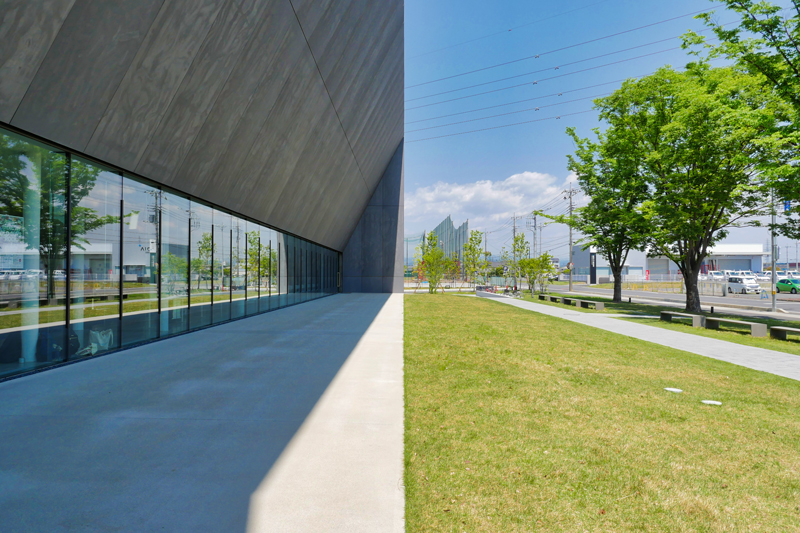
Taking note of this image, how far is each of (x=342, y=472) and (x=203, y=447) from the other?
4.92ft

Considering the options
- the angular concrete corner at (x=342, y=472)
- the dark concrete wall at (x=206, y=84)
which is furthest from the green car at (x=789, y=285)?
the angular concrete corner at (x=342, y=472)

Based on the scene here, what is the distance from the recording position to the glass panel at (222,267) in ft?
44.7

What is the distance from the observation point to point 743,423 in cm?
500

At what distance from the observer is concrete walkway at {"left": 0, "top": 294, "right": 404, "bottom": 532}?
3008mm

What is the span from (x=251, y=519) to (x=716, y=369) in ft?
28.4

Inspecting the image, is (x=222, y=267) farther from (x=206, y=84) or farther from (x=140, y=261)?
(x=206, y=84)

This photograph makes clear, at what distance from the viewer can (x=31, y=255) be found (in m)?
6.91

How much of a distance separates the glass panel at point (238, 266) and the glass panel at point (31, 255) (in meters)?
7.28

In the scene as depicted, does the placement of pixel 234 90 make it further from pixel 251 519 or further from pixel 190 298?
pixel 251 519

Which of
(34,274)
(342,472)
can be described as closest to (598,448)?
(342,472)

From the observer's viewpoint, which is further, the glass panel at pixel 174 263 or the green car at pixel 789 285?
the green car at pixel 789 285

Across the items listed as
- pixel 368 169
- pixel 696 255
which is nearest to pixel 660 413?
pixel 696 255

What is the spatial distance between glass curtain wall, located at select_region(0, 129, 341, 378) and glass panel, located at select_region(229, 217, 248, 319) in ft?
2.84

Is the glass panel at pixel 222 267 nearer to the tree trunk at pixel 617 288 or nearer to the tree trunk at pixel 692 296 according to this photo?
the tree trunk at pixel 692 296
